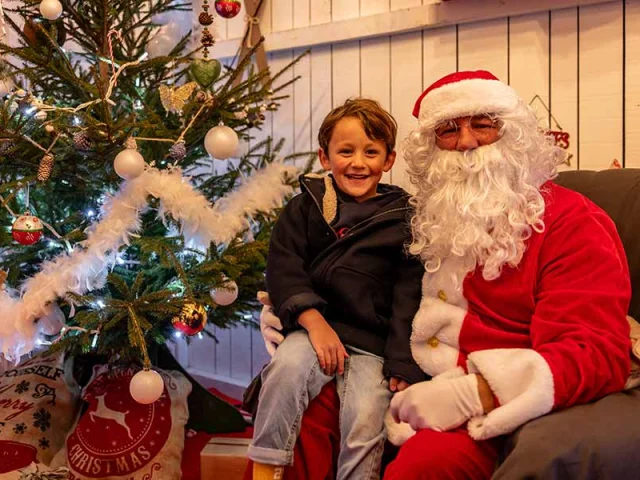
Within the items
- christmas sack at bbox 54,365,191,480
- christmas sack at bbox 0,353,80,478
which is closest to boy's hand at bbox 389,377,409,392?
christmas sack at bbox 54,365,191,480

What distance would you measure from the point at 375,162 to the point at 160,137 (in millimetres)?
762

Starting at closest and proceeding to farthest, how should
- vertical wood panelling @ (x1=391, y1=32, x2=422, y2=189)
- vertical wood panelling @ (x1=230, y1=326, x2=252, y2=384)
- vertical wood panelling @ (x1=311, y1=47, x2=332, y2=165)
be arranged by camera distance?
1. vertical wood panelling @ (x1=391, y1=32, x2=422, y2=189)
2. vertical wood panelling @ (x1=311, y1=47, x2=332, y2=165)
3. vertical wood panelling @ (x1=230, y1=326, x2=252, y2=384)

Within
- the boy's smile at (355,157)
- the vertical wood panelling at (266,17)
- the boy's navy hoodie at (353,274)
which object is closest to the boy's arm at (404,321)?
the boy's navy hoodie at (353,274)

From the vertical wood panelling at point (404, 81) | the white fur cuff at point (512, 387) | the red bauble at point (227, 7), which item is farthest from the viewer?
the vertical wood panelling at point (404, 81)

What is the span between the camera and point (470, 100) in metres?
1.58

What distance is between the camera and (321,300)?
5.54 ft

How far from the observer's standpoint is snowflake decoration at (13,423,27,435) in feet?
7.15

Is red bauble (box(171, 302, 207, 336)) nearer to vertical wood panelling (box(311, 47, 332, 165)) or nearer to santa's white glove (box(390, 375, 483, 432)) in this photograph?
santa's white glove (box(390, 375, 483, 432))

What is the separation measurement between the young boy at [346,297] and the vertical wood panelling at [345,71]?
858 millimetres

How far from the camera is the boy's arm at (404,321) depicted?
1.59 meters

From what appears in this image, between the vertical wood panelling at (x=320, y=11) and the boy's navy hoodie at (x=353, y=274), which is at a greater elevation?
the vertical wood panelling at (x=320, y=11)

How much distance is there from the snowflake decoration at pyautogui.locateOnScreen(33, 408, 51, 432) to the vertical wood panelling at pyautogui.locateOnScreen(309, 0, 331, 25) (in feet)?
5.72

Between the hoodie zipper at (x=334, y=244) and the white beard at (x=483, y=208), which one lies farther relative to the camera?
the hoodie zipper at (x=334, y=244)

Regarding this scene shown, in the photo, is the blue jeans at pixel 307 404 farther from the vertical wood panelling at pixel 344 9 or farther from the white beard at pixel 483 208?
the vertical wood panelling at pixel 344 9
